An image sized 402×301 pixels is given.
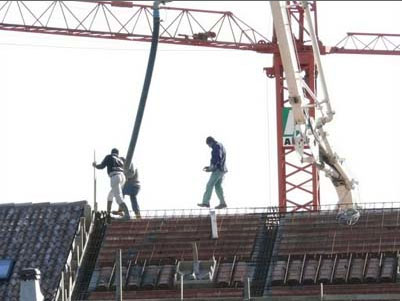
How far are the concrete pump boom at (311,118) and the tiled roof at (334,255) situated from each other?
49cm

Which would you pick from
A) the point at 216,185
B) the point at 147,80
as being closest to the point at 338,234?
the point at 216,185

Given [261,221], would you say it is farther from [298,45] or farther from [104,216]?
[298,45]

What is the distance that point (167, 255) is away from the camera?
144 ft

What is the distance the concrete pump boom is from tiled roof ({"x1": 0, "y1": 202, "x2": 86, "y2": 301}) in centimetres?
578

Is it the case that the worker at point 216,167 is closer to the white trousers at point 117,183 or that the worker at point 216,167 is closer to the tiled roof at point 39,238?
the white trousers at point 117,183

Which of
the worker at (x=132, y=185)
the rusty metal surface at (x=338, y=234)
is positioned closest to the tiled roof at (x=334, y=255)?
the rusty metal surface at (x=338, y=234)

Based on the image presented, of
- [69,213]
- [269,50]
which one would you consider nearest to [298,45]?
[269,50]

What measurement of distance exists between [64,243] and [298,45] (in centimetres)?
2436

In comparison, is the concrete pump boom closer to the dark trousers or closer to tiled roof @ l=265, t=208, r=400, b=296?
tiled roof @ l=265, t=208, r=400, b=296

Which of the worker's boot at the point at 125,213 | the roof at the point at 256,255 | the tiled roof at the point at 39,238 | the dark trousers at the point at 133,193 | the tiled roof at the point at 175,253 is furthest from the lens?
the worker's boot at the point at 125,213

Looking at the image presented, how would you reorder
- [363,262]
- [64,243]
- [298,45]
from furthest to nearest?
[298,45]
[64,243]
[363,262]

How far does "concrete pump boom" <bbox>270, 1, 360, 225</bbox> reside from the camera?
4041cm

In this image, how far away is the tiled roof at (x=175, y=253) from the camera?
42.5m

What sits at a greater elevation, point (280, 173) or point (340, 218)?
point (280, 173)
